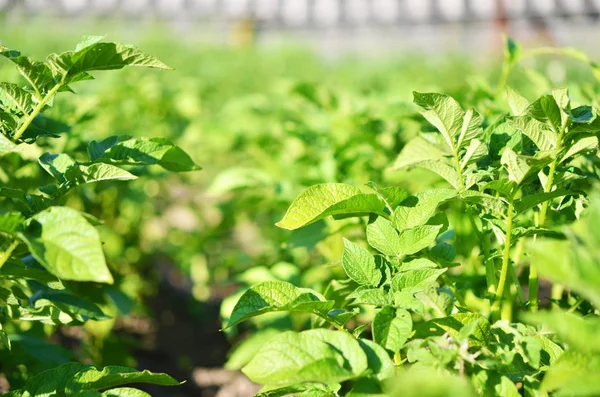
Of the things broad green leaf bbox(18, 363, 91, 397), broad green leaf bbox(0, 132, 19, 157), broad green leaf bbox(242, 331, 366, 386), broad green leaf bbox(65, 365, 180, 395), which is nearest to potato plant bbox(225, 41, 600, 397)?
broad green leaf bbox(242, 331, 366, 386)

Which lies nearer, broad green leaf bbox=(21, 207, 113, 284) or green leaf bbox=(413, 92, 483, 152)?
broad green leaf bbox=(21, 207, 113, 284)

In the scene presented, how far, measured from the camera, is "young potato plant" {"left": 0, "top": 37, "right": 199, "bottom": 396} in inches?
28.7

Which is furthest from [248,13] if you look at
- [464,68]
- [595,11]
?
[464,68]

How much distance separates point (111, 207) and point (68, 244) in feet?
5.42

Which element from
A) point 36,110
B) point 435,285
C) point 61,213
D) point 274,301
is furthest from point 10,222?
point 435,285

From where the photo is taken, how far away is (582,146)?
0.87 m

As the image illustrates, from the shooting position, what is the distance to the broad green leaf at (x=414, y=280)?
2.75 ft

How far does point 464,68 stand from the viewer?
612 cm

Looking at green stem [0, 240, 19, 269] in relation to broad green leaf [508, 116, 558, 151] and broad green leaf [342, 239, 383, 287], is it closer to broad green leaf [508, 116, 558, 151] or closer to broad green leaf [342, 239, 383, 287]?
broad green leaf [342, 239, 383, 287]

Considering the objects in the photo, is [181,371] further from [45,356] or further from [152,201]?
[45,356]

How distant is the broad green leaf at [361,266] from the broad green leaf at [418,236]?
6 cm

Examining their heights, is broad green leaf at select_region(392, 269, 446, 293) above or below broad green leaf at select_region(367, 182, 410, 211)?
below

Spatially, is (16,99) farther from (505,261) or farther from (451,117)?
(505,261)

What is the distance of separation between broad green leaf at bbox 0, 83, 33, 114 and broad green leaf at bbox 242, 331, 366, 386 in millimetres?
501
